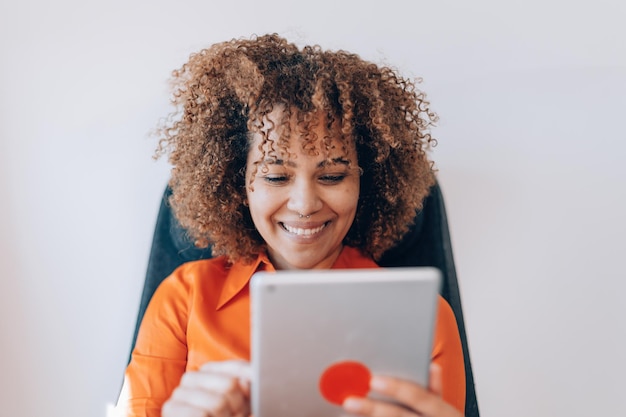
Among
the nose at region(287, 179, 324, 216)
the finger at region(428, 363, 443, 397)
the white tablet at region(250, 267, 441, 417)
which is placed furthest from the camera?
the nose at region(287, 179, 324, 216)

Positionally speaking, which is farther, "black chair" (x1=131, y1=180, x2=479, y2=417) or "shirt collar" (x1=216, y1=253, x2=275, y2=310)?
"black chair" (x1=131, y1=180, x2=479, y2=417)

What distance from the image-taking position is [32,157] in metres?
1.56

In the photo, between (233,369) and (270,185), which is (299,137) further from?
(233,369)

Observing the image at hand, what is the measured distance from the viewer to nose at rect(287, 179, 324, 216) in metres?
1.04

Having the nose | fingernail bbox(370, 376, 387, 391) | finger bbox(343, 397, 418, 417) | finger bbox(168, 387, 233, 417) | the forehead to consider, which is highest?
the forehead

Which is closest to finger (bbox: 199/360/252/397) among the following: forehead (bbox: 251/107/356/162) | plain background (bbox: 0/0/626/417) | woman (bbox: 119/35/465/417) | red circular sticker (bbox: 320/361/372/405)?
red circular sticker (bbox: 320/361/372/405)

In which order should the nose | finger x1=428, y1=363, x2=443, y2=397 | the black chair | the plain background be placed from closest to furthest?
1. finger x1=428, y1=363, x2=443, y2=397
2. the nose
3. the black chair
4. the plain background

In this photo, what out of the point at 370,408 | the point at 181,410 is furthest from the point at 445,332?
the point at 181,410

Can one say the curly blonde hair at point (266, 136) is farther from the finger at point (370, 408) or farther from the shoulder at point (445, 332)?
the finger at point (370, 408)

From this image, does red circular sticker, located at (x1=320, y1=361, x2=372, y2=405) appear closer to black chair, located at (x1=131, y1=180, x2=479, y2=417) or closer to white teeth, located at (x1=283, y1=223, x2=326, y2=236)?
white teeth, located at (x1=283, y1=223, x2=326, y2=236)

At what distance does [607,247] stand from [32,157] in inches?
58.4

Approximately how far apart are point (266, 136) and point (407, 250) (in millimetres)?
476

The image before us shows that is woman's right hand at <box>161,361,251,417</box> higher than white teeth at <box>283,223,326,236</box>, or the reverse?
white teeth at <box>283,223,326,236</box>

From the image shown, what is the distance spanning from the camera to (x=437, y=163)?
1574mm
